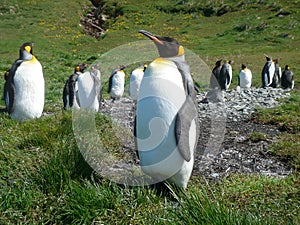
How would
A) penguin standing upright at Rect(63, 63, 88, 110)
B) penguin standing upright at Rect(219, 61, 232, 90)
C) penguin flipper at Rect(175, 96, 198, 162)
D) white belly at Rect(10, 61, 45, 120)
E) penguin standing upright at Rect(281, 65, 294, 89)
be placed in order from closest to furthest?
penguin flipper at Rect(175, 96, 198, 162) < white belly at Rect(10, 61, 45, 120) < penguin standing upright at Rect(63, 63, 88, 110) < penguin standing upright at Rect(219, 61, 232, 90) < penguin standing upright at Rect(281, 65, 294, 89)

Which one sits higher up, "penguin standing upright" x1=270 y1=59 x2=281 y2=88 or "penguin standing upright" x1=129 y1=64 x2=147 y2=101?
"penguin standing upright" x1=129 y1=64 x2=147 y2=101

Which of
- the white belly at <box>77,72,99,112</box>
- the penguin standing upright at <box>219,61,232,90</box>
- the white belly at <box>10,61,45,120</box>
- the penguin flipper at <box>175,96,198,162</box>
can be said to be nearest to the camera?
the penguin flipper at <box>175,96,198,162</box>

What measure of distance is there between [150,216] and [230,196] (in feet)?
3.15

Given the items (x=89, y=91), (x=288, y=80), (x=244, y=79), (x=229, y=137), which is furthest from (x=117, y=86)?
(x=288, y=80)

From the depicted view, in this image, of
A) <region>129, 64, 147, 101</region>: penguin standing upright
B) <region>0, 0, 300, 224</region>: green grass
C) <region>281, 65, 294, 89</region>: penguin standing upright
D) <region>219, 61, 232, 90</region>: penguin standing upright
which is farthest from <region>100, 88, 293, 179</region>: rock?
<region>281, 65, 294, 89</region>: penguin standing upright

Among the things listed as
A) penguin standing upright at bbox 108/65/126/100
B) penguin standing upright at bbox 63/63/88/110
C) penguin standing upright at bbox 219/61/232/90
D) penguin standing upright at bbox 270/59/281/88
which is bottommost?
penguin standing upright at bbox 270/59/281/88

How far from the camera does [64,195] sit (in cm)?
375

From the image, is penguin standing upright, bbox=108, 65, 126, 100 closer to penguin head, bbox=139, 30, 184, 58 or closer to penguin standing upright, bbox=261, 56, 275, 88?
penguin standing upright, bbox=261, 56, 275, 88

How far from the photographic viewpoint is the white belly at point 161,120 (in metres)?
4.22

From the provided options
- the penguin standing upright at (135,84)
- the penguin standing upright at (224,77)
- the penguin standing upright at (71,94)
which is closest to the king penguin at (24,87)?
the penguin standing upright at (71,94)

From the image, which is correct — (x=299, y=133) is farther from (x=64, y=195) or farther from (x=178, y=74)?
(x=64, y=195)

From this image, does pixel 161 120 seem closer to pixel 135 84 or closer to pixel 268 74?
pixel 135 84

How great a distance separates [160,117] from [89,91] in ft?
20.3

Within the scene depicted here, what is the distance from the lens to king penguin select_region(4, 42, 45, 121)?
7.53 metres
